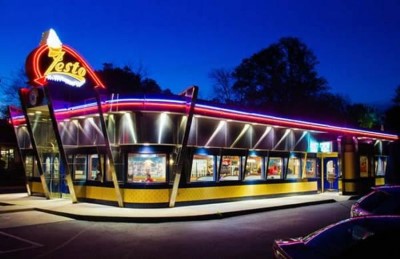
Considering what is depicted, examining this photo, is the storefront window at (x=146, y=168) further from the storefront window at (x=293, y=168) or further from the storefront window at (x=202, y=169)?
the storefront window at (x=293, y=168)

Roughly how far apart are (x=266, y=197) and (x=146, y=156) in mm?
8216

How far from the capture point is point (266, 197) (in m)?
24.7

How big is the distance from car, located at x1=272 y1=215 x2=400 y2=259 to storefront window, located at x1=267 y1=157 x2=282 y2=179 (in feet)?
66.6

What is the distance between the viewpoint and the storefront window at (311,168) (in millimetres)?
28469

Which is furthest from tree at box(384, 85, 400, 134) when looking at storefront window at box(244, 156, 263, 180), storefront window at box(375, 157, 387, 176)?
storefront window at box(244, 156, 263, 180)

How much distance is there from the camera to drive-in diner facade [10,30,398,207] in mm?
19234

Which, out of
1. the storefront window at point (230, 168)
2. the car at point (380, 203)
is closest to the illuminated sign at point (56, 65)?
the storefront window at point (230, 168)

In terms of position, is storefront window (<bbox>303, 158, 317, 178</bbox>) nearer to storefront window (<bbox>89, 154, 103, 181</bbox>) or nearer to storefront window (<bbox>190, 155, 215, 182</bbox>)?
storefront window (<bbox>190, 155, 215, 182</bbox>)

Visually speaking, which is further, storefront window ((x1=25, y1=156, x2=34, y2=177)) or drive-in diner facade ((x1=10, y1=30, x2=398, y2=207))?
storefront window ((x1=25, y1=156, x2=34, y2=177))

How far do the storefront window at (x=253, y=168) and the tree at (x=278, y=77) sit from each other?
34.8 metres

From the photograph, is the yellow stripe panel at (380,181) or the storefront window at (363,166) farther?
the yellow stripe panel at (380,181)

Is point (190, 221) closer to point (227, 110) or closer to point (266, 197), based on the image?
point (227, 110)

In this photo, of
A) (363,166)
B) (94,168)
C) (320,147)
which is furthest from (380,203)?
(363,166)

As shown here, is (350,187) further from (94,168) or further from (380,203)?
(380,203)
